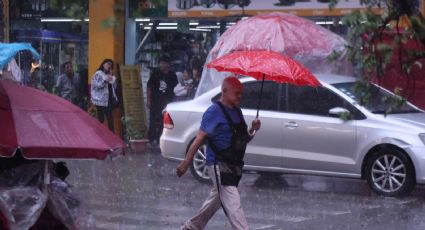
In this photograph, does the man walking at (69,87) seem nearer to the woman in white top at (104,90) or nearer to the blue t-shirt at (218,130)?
the woman in white top at (104,90)

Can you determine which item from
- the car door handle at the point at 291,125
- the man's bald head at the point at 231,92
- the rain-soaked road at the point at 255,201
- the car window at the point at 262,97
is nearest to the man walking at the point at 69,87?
the rain-soaked road at the point at 255,201

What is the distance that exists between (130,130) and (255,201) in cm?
656

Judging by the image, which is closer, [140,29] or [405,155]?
[405,155]

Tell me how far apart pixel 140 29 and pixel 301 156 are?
773 centimetres

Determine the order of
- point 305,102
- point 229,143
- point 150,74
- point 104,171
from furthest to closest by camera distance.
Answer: point 150,74 → point 104,171 → point 305,102 → point 229,143

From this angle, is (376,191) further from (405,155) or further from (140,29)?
(140,29)

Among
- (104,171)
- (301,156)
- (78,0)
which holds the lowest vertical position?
(104,171)

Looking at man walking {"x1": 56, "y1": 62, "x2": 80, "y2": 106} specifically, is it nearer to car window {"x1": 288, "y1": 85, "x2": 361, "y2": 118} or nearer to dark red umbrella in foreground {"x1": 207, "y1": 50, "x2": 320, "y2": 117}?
car window {"x1": 288, "y1": 85, "x2": 361, "y2": 118}

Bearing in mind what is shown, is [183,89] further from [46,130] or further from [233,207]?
[46,130]

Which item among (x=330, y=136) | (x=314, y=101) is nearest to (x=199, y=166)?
(x=314, y=101)

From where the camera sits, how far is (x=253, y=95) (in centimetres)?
1342

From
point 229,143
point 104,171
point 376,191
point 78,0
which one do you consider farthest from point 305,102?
point 78,0

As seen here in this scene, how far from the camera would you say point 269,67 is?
9.03 meters

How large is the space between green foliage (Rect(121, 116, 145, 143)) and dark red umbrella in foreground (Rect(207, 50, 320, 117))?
352 inches
